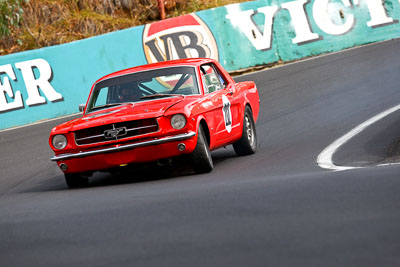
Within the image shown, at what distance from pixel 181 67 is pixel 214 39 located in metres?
10.7

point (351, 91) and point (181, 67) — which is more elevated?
point (181, 67)

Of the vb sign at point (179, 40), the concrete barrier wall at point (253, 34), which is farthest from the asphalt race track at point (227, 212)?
the vb sign at point (179, 40)

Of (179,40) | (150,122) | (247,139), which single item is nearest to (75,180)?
(150,122)

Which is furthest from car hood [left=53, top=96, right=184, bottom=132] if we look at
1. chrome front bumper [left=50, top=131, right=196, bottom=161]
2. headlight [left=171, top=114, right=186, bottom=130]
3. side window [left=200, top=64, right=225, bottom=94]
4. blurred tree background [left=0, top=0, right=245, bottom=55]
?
blurred tree background [left=0, top=0, right=245, bottom=55]

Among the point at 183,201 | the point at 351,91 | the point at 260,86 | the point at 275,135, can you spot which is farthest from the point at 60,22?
the point at 183,201

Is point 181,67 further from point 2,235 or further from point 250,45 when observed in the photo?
point 250,45

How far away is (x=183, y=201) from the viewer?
19.4ft

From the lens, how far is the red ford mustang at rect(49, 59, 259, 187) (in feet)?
26.9

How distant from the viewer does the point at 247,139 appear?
10211 mm

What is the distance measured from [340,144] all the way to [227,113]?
1.48m

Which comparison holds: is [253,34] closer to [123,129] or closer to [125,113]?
[125,113]

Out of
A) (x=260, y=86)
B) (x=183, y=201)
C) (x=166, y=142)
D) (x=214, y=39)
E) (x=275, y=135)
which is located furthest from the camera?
(x=214, y=39)

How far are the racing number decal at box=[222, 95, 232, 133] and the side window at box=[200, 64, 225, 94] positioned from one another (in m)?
0.20

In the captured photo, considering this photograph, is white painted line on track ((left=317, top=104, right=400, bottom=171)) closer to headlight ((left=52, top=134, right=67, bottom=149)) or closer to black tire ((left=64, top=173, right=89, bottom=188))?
black tire ((left=64, top=173, right=89, bottom=188))
